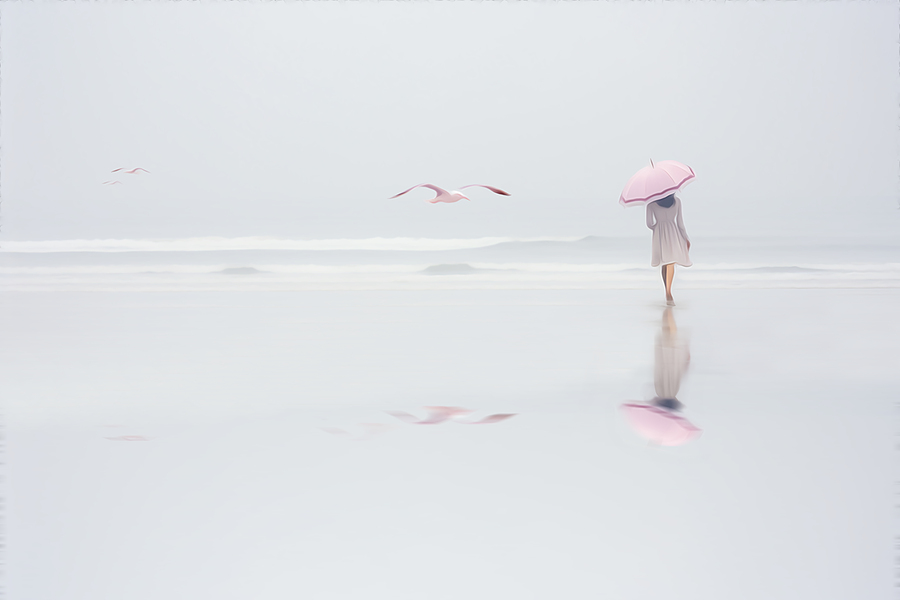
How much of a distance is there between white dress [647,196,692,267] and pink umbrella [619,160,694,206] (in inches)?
17.1

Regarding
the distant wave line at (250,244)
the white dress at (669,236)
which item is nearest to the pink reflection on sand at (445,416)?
the white dress at (669,236)

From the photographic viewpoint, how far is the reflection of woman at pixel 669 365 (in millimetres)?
→ 4090

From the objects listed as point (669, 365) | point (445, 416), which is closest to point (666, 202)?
point (669, 365)

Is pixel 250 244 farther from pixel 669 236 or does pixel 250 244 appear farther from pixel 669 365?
pixel 669 365

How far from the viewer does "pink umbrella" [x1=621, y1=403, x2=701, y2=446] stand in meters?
3.37

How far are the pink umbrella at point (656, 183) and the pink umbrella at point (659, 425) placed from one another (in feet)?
13.4

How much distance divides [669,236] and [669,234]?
25 mm

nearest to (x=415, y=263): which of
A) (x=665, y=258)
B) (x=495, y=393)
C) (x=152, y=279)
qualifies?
(x=152, y=279)

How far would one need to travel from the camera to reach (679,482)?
2891 millimetres

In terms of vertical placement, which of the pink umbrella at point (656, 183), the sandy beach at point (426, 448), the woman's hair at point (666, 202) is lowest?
the sandy beach at point (426, 448)

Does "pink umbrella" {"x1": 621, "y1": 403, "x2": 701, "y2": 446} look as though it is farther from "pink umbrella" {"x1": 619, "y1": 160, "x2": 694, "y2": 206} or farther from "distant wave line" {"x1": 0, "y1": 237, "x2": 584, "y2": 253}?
"distant wave line" {"x1": 0, "y1": 237, "x2": 584, "y2": 253}

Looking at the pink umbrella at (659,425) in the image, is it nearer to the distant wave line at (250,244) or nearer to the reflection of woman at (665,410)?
the reflection of woman at (665,410)

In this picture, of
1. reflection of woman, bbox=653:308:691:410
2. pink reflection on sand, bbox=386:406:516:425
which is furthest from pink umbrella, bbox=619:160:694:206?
pink reflection on sand, bbox=386:406:516:425

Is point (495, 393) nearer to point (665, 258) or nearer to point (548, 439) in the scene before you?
point (548, 439)
